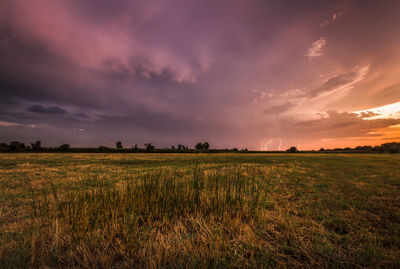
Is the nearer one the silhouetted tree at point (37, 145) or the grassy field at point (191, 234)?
the grassy field at point (191, 234)

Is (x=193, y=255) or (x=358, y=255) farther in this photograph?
(x=358, y=255)

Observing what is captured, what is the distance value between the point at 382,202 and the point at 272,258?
26.9 feet

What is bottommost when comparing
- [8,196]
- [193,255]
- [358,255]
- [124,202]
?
Result: [8,196]

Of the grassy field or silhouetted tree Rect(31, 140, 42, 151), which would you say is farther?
silhouetted tree Rect(31, 140, 42, 151)

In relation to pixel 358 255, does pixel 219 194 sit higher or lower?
higher

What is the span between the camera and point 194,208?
16.1 ft

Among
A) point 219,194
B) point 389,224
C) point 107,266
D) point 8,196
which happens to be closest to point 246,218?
point 219,194

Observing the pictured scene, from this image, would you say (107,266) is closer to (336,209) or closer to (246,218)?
(246,218)

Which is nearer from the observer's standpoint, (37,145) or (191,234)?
(191,234)

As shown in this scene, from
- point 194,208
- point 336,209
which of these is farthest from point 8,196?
point 336,209

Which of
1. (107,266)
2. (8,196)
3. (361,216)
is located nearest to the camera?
(107,266)

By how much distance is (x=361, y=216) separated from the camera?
17.9ft

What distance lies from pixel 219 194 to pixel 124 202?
292cm

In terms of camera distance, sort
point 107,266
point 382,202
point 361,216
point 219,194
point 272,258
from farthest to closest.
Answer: point 382,202 → point 361,216 → point 219,194 → point 272,258 → point 107,266
